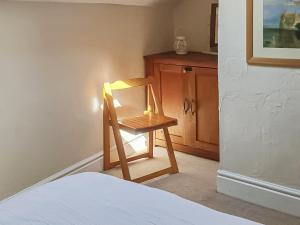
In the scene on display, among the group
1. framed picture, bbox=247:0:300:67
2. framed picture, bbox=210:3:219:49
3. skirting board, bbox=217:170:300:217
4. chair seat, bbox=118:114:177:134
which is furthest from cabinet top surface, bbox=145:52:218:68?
skirting board, bbox=217:170:300:217

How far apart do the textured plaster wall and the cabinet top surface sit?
0.56m

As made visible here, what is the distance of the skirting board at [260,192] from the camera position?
250cm

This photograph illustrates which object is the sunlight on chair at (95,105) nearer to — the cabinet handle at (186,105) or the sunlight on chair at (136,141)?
the sunlight on chair at (136,141)

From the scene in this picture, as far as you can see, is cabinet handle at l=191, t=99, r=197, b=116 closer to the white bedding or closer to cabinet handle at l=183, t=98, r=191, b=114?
cabinet handle at l=183, t=98, r=191, b=114

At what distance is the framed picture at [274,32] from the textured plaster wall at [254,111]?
50 millimetres

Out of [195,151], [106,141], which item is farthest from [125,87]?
[195,151]

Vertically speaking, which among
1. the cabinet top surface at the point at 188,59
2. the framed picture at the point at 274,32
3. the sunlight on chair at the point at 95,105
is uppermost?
the framed picture at the point at 274,32

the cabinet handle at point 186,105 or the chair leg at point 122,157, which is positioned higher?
the cabinet handle at point 186,105

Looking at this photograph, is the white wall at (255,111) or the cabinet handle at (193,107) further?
the cabinet handle at (193,107)

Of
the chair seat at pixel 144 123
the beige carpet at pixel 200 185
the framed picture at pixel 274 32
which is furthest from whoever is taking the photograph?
the chair seat at pixel 144 123

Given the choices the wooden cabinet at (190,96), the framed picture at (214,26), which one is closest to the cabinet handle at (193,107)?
the wooden cabinet at (190,96)

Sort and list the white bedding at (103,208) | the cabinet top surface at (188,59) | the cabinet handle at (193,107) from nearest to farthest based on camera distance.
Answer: the white bedding at (103,208), the cabinet top surface at (188,59), the cabinet handle at (193,107)

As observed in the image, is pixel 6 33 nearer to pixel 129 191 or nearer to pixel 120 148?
pixel 120 148

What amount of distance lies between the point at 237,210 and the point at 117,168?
1.04 metres
